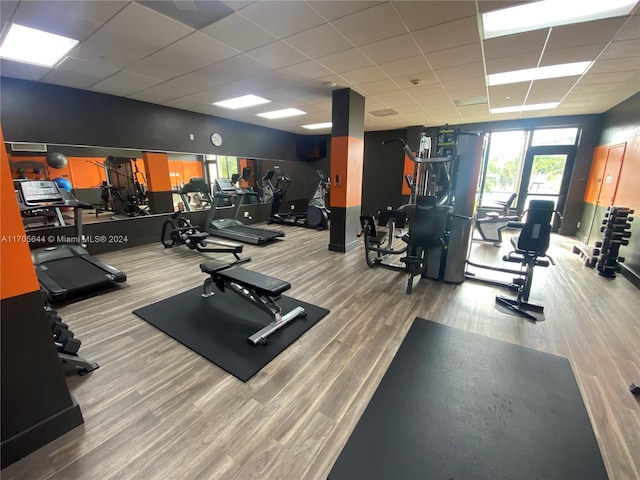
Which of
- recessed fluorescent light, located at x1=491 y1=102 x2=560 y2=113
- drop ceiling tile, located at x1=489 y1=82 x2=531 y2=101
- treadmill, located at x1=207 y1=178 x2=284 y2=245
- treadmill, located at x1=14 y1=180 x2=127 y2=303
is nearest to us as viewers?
treadmill, located at x1=14 y1=180 x2=127 y2=303

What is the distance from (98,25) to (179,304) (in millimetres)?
2988

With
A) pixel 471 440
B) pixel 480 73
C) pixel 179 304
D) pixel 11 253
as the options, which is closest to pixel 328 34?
pixel 480 73

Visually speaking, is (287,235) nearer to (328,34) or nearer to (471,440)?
(328,34)

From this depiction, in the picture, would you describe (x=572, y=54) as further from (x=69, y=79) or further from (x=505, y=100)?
(x=69, y=79)

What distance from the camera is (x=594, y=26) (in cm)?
259

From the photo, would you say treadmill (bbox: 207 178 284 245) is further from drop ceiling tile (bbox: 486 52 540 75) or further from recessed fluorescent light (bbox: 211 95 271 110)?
drop ceiling tile (bbox: 486 52 540 75)

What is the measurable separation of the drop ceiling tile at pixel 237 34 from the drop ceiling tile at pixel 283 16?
0.08 metres

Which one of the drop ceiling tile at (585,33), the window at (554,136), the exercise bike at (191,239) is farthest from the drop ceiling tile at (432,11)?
the window at (554,136)

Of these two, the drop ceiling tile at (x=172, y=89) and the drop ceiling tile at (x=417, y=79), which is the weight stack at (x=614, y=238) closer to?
the drop ceiling tile at (x=417, y=79)

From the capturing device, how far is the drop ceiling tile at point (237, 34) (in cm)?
254

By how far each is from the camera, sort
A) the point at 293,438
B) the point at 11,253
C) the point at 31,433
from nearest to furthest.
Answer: the point at 11,253, the point at 31,433, the point at 293,438

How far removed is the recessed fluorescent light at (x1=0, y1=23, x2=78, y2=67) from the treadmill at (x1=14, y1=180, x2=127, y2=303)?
1.52 metres

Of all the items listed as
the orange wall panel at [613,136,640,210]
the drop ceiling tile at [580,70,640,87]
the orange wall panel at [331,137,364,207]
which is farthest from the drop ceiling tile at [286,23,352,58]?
the orange wall panel at [613,136,640,210]

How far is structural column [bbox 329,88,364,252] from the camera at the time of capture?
4.75 metres
